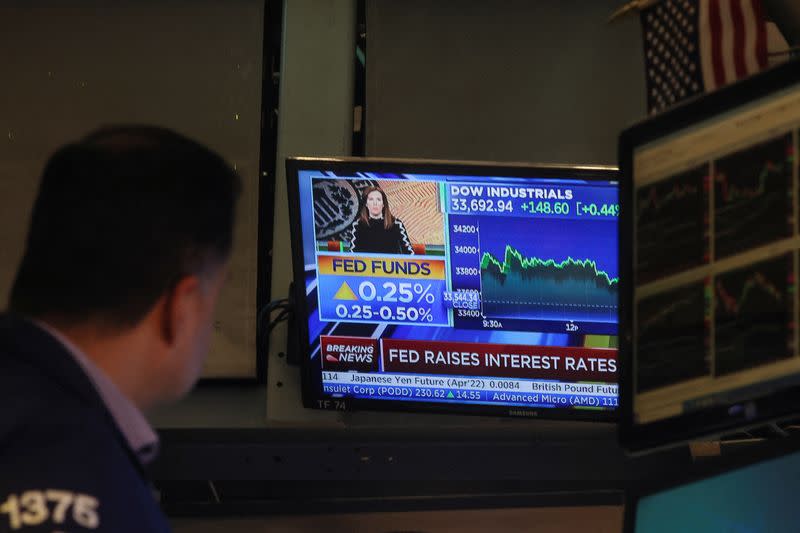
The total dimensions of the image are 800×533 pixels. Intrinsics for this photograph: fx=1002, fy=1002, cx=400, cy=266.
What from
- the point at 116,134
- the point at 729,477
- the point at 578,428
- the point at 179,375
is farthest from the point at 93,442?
the point at 578,428

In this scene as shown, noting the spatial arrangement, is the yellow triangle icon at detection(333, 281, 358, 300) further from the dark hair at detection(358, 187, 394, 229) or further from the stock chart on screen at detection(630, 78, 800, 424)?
the stock chart on screen at detection(630, 78, 800, 424)

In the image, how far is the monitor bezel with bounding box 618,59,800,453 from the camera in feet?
3.74

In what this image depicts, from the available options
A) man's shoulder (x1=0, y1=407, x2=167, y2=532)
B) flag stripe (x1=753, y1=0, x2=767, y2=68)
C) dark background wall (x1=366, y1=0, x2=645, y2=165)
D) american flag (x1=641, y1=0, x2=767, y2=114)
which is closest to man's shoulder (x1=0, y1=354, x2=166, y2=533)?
man's shoulder (x1=0, y1=407, x2=167, y2=532)

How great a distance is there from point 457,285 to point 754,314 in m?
0.96

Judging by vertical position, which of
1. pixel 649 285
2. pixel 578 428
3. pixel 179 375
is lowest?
pixel 578 428

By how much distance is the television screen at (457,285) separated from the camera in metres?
2.00

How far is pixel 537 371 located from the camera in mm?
2078

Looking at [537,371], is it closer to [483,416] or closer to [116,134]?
[483,416]

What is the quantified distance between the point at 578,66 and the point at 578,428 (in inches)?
48.0

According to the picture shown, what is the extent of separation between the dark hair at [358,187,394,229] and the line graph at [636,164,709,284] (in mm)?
889

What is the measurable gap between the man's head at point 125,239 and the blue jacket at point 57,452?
7cm

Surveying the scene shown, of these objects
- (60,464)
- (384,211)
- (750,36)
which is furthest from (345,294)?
(60,464)

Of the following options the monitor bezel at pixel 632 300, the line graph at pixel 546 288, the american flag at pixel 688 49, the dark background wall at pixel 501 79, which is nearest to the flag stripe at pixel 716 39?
the american flag at pixel 688 49

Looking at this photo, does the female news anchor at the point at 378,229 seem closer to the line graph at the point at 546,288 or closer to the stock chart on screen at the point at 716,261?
the line graph at the point at 546,288
